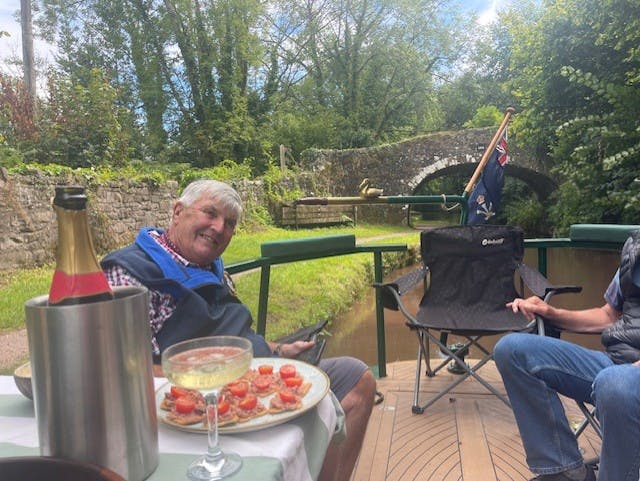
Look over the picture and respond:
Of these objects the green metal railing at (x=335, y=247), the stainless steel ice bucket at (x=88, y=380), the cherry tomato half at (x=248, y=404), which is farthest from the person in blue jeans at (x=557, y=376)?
the stainless steel ice bucket at (x=88, y=380)

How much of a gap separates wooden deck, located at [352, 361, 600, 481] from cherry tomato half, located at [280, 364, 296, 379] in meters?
1.00

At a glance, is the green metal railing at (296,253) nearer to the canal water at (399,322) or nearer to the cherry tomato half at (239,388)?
the cherry tomato half at (239,388)

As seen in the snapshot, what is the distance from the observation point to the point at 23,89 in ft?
32.2

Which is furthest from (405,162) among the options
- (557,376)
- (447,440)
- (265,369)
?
(265,369)

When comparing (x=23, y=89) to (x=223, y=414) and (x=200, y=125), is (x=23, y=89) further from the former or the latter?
(x=223, y=414)

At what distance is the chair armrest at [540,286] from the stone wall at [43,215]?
4049mm

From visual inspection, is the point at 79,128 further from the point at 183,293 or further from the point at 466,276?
the point at 183,293

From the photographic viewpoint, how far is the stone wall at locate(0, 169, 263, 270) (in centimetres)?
611

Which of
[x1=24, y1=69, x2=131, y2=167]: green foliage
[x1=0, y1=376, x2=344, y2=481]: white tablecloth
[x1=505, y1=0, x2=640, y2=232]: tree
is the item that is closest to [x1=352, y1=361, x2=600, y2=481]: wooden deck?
[x1=0, y1=376, x2=344, y2=481]: white tablecloth

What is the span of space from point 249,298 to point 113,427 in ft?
11.4

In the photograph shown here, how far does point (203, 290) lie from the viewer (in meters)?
1.53

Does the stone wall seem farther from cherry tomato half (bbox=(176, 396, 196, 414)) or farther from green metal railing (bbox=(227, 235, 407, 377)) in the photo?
cherry tomato half (bbox=(176, 396, 196, 414))

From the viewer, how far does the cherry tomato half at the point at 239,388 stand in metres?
0.88

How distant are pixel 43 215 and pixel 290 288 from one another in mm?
3560
